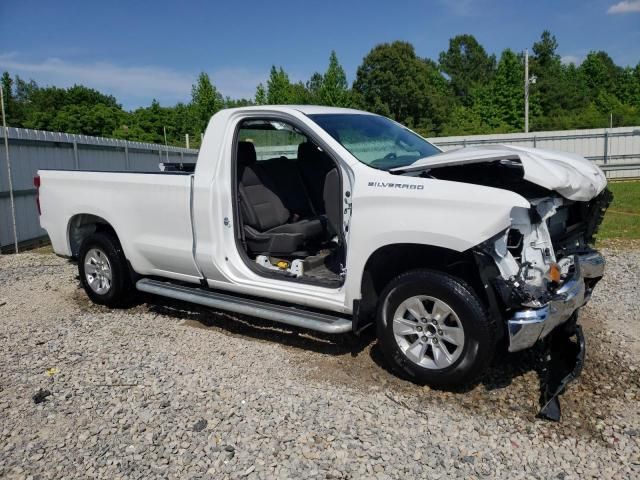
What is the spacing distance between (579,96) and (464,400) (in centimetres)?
5388

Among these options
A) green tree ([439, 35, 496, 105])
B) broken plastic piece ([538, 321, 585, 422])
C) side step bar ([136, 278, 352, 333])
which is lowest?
broken plastic piece ([538, 321, 585, 422])

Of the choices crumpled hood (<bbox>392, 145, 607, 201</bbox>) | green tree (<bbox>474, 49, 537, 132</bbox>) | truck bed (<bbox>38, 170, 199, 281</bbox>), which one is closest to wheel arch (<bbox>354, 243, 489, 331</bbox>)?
crumpled hood (<bbox>392, 145, 607, 201</bbox>)

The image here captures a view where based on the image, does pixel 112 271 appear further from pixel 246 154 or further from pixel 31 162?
pixel 31 162

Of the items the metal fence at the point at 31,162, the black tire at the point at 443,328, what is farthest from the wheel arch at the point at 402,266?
the metal fence at the point at 31,162

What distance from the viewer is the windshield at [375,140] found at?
14.3 feet

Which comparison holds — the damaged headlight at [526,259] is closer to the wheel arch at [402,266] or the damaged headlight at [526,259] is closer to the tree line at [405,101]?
the wheel arch at [402,266]

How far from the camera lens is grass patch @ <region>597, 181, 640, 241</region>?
31.0 feet

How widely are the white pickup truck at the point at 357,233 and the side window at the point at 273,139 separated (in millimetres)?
19

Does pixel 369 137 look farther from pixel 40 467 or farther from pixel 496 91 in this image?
pixel 496 91

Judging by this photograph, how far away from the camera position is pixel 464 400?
379 cm

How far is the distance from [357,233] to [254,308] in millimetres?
1194

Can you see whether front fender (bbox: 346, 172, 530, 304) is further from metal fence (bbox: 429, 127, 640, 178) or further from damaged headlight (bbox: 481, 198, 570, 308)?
metal fence (bbox: 429, 127, 640, 178)

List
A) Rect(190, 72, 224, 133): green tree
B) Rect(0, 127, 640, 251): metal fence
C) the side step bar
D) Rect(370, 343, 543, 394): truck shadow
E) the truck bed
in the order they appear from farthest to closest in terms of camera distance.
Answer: Rect(190, 72, 224, 133): green tree → Rect(0, 127, 640, 251): metal fence → the truck bed → the side step bar → Rect(370, 343, 543, 394): truck shadow

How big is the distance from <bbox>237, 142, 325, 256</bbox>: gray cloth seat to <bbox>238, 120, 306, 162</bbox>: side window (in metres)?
0.16
